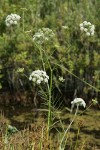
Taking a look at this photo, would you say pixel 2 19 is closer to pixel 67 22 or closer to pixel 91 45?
pixel 67 22

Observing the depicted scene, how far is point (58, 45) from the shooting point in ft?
27.7

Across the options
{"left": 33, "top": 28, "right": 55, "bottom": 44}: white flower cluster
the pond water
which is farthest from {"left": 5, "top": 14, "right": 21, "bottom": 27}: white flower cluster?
the pond water

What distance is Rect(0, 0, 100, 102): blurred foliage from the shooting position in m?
8.62

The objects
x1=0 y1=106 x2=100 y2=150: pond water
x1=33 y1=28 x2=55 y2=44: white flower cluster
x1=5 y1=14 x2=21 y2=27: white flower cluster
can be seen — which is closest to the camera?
x1=33 y1=28 x2=55 y2=44: white flower cluster

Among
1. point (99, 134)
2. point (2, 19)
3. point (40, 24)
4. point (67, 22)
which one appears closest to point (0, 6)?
point (2, 19)

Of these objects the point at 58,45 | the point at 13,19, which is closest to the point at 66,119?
the point at 58,45

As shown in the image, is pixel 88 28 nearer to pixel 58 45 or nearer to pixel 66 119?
pixel 66 119

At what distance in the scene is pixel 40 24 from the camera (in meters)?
9.12

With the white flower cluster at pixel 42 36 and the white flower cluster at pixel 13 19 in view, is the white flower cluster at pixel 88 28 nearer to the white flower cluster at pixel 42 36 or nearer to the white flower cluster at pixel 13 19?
the white flower cluster at pixel 42 36

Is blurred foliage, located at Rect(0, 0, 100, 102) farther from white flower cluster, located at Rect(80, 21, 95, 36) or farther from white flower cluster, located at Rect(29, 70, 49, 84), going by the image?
white flower cluster, located at Rect(29, 70, 49, 84)

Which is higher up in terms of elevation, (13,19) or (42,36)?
(13,19)

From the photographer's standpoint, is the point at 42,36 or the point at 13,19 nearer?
the point at 42,36

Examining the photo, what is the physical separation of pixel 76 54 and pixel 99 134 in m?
1.94

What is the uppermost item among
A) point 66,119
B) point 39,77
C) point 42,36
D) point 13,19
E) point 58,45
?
point 13,19
